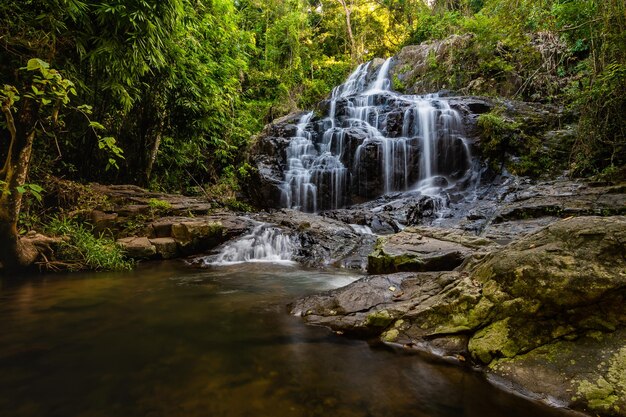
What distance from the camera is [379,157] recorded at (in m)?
11.0

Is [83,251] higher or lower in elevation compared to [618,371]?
higher

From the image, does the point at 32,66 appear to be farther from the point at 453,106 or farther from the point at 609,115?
the point at 453,106

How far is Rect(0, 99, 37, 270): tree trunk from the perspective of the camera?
424 cm

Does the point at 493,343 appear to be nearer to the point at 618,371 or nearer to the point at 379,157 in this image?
the point at 618,371

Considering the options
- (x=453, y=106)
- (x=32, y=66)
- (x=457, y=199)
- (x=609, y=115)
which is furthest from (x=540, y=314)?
(x=453, y=106)

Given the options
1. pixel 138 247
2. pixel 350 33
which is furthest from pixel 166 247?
pixel 350 33

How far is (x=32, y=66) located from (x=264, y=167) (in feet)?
29.6

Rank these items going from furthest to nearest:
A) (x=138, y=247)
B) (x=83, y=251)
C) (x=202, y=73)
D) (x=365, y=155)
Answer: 1. (x=365, y=155)
2. (x=202, y=73)
3. (x=138, y=247)
4. (x=83, y=251)

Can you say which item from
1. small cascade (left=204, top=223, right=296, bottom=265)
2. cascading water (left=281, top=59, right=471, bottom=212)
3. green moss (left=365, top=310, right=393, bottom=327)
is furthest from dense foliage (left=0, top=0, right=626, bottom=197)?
green moss (left=365, top=310, right=393, bottom=327)

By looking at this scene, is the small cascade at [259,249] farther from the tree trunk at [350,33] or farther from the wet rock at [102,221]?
the tree trunk at [350,33]

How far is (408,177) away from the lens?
10.7 m

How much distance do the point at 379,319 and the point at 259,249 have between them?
14.8 ft

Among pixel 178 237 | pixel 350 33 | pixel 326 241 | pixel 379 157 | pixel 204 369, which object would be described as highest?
pixel 350 33

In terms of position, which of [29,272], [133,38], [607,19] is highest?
[607,19]
